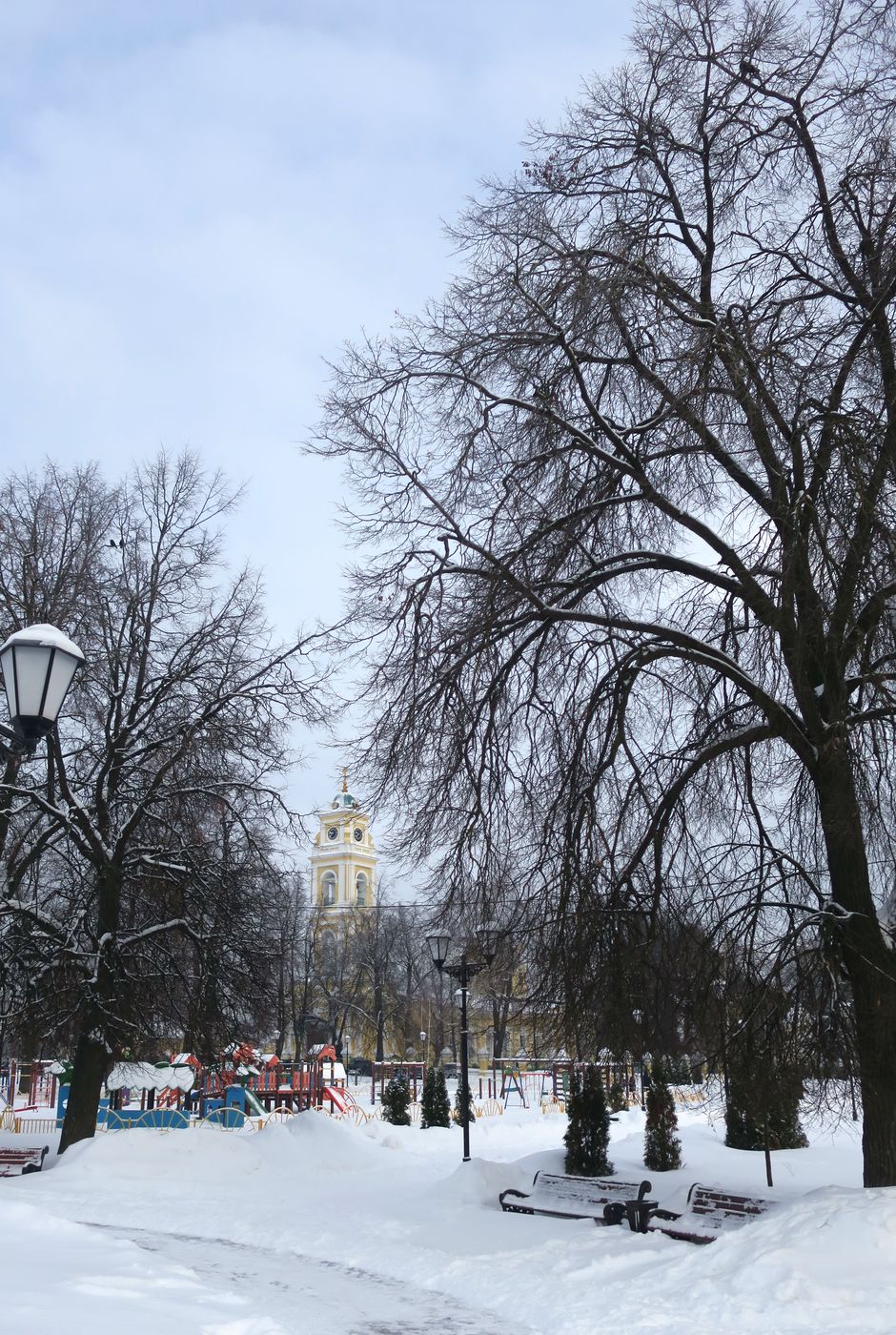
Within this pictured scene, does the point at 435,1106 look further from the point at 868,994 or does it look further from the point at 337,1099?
the point at 868,994

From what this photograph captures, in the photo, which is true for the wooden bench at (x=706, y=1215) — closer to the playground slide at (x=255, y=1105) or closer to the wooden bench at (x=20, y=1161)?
the wooden bench at (x=20, y=1161)

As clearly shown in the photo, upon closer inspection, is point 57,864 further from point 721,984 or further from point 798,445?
point 798,445

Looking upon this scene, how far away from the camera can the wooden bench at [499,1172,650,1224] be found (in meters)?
13.4

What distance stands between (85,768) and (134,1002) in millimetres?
4850

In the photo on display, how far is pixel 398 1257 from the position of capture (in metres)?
11.8

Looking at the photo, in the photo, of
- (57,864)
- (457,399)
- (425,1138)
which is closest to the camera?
(457,399)

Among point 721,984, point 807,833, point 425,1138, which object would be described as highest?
point 807,833

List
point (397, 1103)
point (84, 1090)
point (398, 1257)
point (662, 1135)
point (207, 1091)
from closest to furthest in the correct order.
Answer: point (398, 1257) < point (662, 1135) < point (84, 1090) < point (397, 1103) < point (207, 1091)

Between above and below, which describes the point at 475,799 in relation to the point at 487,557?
below

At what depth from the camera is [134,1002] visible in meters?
20.2

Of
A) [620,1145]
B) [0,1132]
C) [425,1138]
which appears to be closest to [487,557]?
[620,1145]

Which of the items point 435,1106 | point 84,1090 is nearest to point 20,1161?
point 84,1090

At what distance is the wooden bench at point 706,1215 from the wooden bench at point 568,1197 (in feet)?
1.98

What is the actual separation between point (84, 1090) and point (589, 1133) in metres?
8.54
